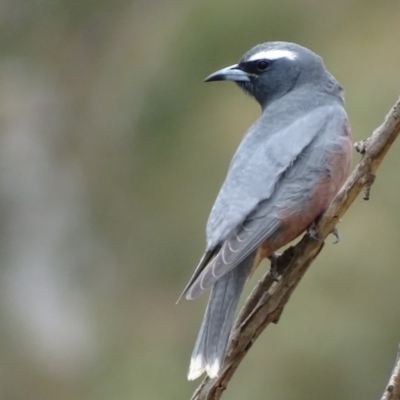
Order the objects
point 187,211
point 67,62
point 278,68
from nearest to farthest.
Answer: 1. point 278,68
2. point 187,211
3. point 67,62

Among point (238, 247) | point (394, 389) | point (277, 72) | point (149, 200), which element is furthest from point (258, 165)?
point (149, 200)

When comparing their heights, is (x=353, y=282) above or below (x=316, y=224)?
below

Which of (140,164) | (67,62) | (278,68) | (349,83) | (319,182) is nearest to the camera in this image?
(319,182)

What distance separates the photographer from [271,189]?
4.46 m

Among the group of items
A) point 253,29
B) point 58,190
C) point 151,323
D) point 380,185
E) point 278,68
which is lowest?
point 151,323

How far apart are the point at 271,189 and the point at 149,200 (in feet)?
16.5

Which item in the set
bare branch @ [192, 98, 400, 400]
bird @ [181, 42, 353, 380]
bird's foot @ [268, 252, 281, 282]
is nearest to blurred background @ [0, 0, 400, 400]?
bird @ [181, 42, 353, 380]

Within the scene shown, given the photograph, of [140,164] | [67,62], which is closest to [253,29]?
[140,164]

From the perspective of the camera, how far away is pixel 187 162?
8969 mm

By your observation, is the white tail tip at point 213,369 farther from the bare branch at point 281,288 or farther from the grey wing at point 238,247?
the grey wing at point 238,247

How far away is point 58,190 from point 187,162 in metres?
1.66

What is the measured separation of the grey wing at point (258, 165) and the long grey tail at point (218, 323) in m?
0.17

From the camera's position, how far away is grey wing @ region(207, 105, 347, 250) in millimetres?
4410

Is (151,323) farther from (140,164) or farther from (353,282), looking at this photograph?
(353,282)
